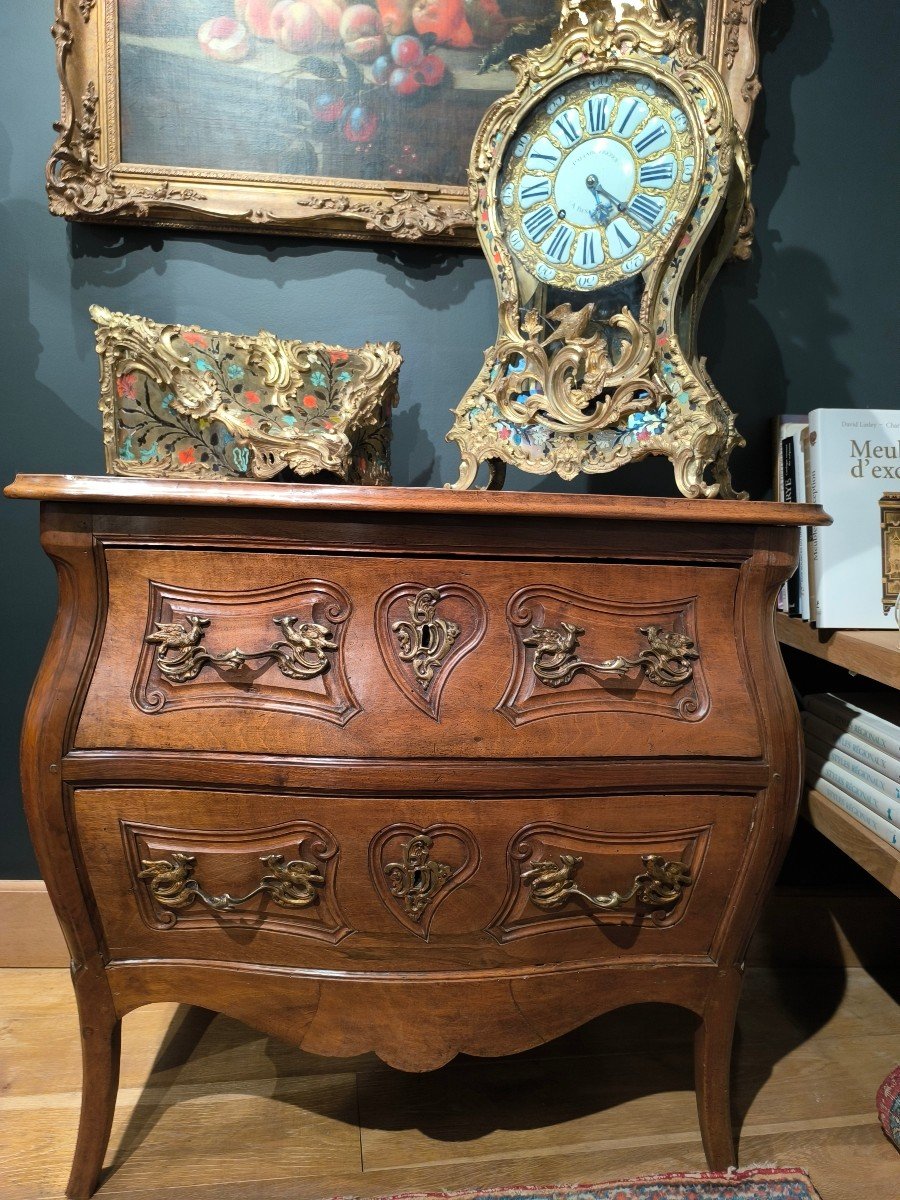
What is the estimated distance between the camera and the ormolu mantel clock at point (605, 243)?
111 centimetres

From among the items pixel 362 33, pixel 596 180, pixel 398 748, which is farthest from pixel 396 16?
pixel 398 748

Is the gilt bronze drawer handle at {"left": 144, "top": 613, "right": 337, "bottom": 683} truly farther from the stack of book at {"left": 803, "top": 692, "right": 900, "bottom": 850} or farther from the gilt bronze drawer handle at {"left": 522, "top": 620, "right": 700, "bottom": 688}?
the stack of book at {"left": 803, "top": 692, "right": 900, "bottom": 850}

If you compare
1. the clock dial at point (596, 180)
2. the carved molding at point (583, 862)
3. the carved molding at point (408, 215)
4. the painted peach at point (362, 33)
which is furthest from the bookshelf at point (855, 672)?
the painted peach at point (362, 33)

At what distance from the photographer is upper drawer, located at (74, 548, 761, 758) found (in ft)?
3.10

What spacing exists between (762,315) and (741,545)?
0.81 metres

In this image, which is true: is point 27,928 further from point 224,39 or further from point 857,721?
point 224,39

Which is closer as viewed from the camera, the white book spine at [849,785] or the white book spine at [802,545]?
the white book spine at [849,785]

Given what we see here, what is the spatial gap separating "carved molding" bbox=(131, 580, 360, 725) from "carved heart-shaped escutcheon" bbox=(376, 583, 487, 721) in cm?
5

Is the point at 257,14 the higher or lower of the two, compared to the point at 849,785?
higher

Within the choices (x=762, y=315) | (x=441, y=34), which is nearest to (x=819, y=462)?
(x=762, y=315)

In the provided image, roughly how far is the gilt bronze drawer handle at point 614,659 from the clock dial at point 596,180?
1.79ft

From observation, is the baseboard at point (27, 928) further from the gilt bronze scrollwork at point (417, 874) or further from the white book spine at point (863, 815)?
the white book spine at point (863, 815)

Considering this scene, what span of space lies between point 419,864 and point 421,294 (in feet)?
3.54

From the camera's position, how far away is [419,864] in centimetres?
97
